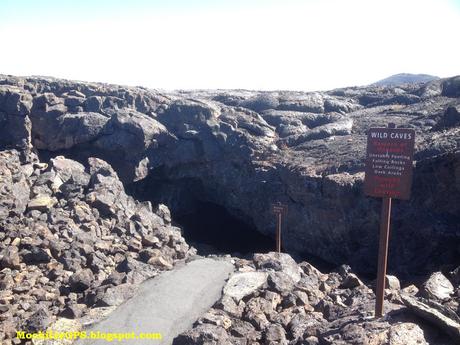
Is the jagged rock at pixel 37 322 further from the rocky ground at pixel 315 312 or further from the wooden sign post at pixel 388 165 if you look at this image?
the wooden sign post at pixel 388 165

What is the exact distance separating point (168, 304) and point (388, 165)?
6.97 m

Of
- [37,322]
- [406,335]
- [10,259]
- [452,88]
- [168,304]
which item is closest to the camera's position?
[406,335]

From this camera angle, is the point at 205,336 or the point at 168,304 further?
the point at 168,304

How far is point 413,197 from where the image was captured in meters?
17.3

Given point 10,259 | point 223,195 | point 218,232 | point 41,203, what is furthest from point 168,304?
point 218,232

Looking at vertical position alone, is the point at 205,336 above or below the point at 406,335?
below

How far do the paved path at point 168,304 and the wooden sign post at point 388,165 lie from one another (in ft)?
→ 16.1

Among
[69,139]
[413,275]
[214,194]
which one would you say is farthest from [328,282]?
[69,139]

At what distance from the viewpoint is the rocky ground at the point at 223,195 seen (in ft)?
34.6

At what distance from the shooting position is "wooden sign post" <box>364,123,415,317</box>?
7594 millimetres

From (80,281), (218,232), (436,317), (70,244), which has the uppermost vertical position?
(436,317)

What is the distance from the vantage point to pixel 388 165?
7754 mm

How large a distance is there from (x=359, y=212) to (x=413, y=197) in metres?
2.38

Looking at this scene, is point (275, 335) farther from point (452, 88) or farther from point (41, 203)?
point (452, 88)
